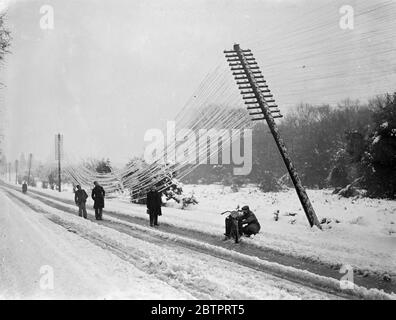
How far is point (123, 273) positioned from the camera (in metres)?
7.34

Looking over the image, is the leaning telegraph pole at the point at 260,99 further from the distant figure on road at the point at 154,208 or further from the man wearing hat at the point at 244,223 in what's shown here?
the distant figure on road at the point at 154,208

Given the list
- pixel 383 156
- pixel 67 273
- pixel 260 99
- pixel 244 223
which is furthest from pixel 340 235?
pixel 67 273

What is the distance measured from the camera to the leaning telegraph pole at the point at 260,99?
13750mm

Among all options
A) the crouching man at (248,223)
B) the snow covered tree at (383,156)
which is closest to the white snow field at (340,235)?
the crouching man at (248,223)

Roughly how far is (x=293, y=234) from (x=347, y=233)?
1750mm

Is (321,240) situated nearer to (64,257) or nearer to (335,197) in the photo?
(64,257)

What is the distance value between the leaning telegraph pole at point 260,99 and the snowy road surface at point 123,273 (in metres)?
5.68

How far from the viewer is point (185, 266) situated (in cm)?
781

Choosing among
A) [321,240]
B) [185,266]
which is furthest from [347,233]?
[185,266]

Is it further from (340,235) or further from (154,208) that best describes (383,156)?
(154,208)

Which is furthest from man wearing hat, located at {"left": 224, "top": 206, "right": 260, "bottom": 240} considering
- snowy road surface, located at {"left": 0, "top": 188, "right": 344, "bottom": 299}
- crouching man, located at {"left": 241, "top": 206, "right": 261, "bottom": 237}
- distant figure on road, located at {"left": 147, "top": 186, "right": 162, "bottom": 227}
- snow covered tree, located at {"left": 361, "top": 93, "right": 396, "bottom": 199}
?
snow covered tree, located at {"left": 361, "top": 93, "right": 396, "bottom": 199}

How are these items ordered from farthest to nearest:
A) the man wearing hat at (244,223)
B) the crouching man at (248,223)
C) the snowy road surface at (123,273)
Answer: the crouching man at (248,223) < the man wearing hat at (244,223) < the snowy road surface at (123,273)

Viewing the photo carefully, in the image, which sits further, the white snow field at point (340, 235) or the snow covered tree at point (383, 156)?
the snow covered tree at point (383, 156)

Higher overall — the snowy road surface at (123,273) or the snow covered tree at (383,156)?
the snow covered tree at (383,156)
